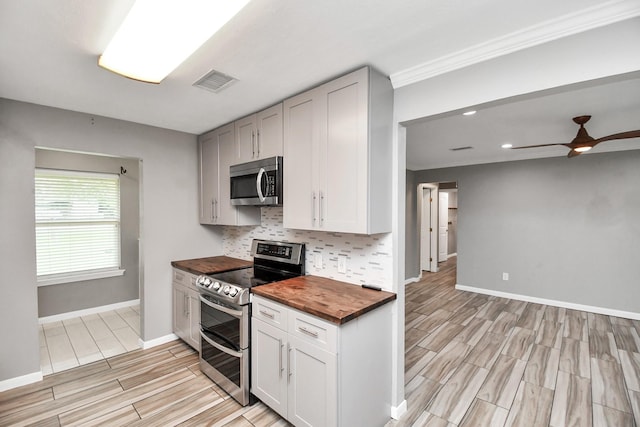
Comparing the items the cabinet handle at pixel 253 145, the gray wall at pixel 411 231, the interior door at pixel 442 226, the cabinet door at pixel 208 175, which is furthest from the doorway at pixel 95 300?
the interior door at pixel 442 226

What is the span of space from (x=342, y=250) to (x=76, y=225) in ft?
13.0

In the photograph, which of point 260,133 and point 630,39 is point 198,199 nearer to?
point 260,133

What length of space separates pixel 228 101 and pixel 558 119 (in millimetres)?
3366

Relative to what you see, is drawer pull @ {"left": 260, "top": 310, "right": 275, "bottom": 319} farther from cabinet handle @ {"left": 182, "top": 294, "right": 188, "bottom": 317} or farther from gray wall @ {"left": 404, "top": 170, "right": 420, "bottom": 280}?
gray wall @ {"left": 404, "top": 170, "right": 420, "bottom": 280}

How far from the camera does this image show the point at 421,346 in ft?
10.8

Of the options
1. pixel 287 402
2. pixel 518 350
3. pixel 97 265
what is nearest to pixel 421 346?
pixel 518 350

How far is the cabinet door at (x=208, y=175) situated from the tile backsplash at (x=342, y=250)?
0.59 meters

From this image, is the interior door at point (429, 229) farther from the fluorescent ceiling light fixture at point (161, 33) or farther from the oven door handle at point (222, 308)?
the fluorescent ceiling light fixture at point (161, 33)

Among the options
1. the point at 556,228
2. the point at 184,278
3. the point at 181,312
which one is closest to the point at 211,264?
the point at 184,278

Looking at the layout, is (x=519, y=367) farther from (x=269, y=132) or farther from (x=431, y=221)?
(x=431, y=221)

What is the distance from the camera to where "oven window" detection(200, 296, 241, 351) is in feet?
7.43

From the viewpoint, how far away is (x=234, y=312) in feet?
7.37

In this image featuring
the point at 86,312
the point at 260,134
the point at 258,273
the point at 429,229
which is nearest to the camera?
the point at 260,134

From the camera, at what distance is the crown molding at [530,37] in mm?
1298
